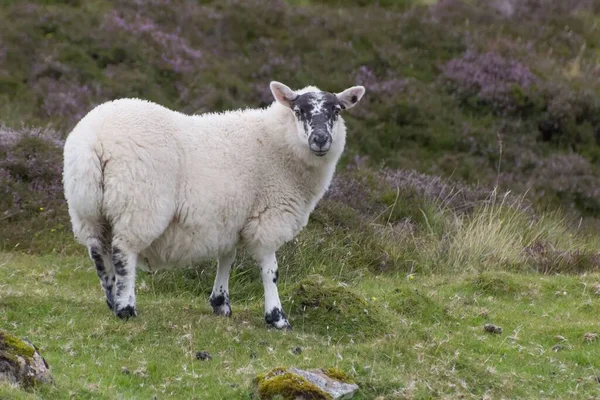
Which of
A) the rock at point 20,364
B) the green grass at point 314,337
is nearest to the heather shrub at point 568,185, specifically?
the green grass at point 314,337

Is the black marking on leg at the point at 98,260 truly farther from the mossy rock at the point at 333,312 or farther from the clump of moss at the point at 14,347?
the clump of moss at the point at 14,347

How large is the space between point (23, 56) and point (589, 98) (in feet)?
48.9

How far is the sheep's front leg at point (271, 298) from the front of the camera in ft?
29.8

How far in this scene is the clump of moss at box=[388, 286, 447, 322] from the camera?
10047mm

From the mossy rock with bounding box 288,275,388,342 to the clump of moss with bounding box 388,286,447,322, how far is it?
0.89 metres

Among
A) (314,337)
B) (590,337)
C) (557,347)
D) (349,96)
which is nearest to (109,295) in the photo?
(314,337)

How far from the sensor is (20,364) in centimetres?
600

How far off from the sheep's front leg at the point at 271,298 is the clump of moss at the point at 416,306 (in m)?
1.60

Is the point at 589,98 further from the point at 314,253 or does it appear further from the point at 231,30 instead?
the point at 314,253

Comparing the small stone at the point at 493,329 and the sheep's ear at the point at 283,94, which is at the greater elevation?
the sheep's ear at the point at 283,94

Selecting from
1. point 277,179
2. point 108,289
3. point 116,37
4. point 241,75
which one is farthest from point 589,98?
point 108,289

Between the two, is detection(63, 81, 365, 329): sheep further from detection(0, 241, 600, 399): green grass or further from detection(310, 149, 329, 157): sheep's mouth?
detection(0, 241, 600, 399): green grass

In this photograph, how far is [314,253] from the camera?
41.4 feet

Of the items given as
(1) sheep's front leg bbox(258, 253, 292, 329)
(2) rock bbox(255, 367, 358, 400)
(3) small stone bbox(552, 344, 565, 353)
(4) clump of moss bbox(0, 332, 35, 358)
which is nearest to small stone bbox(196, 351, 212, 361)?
(2) rock bbox(255, 367, 358, 400)
